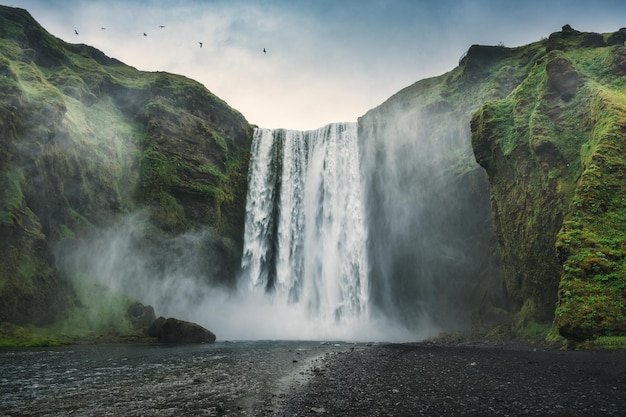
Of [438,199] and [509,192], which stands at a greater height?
[438,199]

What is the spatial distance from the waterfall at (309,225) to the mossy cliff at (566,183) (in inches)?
708

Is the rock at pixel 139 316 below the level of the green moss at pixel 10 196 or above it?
below

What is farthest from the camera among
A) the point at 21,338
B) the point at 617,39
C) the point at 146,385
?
the point at 617,39

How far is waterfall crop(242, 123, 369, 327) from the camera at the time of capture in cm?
4369

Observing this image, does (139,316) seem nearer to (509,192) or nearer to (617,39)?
(509,192)

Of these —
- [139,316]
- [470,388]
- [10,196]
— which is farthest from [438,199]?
[10,196]

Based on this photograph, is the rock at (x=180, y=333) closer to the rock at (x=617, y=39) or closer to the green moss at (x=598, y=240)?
the green moss at (x=598, y=240)

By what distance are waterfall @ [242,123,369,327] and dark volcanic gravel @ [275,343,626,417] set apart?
28816 mm

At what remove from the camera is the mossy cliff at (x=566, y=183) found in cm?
1722

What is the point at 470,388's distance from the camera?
962cm

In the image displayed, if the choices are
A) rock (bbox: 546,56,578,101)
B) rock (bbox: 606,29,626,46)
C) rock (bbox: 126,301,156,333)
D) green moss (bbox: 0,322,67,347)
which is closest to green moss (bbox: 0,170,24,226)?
green moss (bbox: 0,322,67,347)

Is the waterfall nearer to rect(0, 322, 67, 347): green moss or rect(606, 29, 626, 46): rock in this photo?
rect(0, 322, 67, 347): green moss

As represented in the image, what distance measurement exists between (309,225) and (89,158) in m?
25.7

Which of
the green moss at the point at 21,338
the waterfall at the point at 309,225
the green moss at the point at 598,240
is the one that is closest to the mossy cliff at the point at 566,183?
the green moss at the point at 598,240
